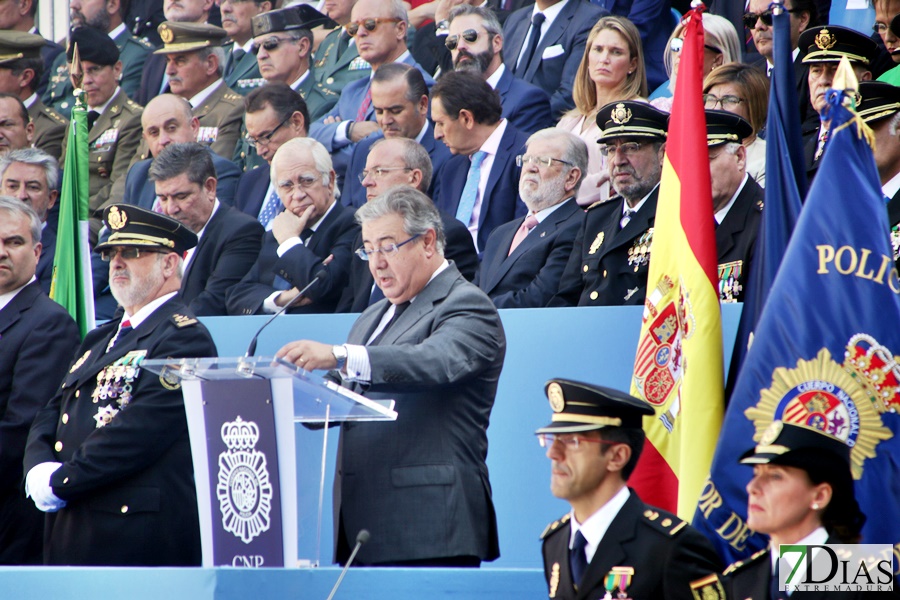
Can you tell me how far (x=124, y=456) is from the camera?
4.18 metres

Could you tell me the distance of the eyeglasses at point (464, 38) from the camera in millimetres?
7113

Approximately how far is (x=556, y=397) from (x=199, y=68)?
576 centimetres

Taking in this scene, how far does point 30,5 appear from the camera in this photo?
33.5 ft

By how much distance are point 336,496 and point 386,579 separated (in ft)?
1.72

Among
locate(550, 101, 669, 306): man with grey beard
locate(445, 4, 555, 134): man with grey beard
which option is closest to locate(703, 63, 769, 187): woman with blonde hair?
locate(550, 101, 669, 306): man with grey beard

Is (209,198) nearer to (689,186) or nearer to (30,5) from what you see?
(689,186)

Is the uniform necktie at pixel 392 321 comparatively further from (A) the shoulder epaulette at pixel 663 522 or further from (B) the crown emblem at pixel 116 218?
(A) the shoulder epaulette at pixel 663 522

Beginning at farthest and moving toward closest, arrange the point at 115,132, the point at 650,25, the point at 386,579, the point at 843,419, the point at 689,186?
the point at 115,132 < the point at 650,25 < the point at 689,186 < the point at 386,579 < the point at 843,419

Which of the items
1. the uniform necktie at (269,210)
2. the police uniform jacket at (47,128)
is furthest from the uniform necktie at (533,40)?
the police uniform jacket at (47,128)

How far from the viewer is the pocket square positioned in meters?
7.12

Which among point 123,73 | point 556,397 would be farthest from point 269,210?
point 556,397

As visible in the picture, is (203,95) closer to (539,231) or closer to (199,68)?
(199,68)

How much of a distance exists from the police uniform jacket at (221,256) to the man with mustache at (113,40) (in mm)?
3098

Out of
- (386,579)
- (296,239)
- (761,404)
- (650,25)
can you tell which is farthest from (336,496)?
(650,25)
